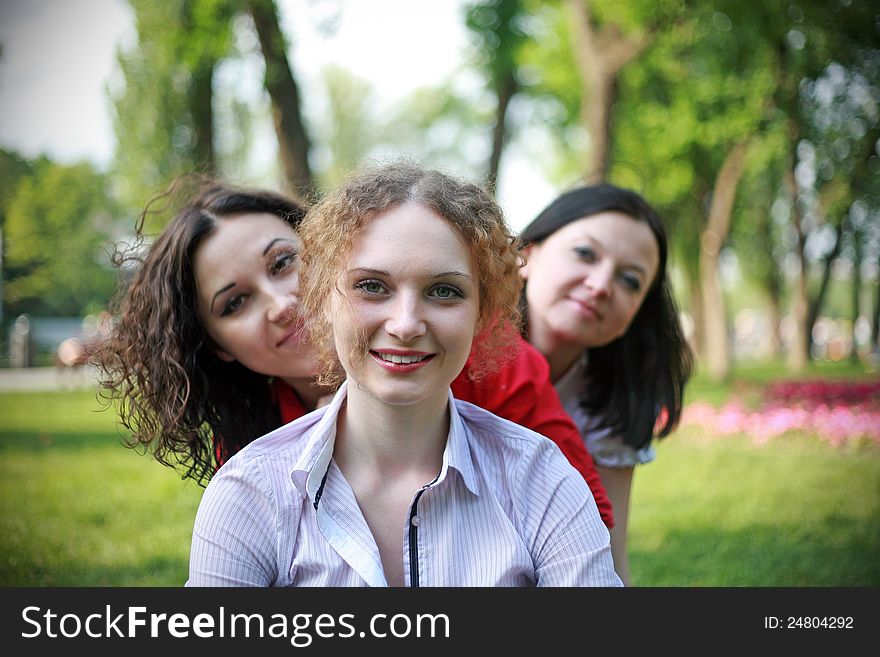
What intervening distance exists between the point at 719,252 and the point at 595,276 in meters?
10.2

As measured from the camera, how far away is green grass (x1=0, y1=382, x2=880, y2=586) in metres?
4.04

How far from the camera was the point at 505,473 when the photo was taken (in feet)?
5.62

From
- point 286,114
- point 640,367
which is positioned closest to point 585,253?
point 640,367

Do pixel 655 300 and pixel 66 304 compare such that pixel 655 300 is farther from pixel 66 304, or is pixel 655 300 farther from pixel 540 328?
pixel 66 304

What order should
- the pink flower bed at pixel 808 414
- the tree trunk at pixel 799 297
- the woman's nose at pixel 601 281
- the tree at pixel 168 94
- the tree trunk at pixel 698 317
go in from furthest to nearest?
the tree trunk at pixel 698 317
the tree trunk at pixel 799 297
the pink flower bed at pixel 808 414
the tree at pixel 168 94
the woman's nose at pixel 601 281

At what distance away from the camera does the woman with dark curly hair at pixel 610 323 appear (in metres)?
2.59

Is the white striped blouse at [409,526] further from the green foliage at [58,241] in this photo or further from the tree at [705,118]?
the tree at [705,118]

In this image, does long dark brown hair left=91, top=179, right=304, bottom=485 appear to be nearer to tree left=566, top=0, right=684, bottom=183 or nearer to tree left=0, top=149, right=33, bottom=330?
tree left=0, top=149, right=33, bottom=330

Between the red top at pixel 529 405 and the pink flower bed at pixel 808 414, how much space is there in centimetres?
610

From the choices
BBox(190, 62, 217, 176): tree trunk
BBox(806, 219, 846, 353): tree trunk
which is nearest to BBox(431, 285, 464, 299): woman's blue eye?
BBox(190, 62, 217, 176): tree trunk

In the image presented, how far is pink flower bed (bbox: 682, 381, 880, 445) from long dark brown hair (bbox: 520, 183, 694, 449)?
17.3 ft

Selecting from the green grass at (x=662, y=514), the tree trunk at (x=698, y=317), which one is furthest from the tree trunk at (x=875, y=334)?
the tree trunk at (x=698, y=317)

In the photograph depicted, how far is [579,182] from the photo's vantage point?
11.5ft
